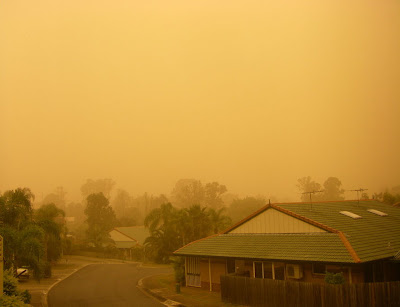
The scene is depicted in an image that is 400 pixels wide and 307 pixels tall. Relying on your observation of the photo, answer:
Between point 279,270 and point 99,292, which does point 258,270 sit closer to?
point 279,270

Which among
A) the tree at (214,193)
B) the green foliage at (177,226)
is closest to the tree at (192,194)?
the tree at (214,193)

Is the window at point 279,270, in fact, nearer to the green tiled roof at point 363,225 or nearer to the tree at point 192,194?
the green tiled roof at point 363,225

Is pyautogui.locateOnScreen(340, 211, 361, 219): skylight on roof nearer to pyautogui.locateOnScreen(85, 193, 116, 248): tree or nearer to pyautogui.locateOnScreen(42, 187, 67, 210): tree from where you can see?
pyautogui.locateOnScreen(85, 193, 116, 248): tree

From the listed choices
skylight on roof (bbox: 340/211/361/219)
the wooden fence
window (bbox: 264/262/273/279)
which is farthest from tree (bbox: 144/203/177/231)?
the wooden fence

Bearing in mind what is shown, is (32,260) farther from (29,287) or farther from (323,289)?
(323,289)

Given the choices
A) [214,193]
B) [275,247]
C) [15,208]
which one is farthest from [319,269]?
[214,193]

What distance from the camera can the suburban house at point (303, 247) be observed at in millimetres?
20078

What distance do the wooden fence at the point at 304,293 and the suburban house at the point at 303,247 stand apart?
1420 mm

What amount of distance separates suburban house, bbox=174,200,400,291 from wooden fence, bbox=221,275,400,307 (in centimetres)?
142

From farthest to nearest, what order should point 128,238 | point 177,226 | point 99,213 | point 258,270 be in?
point 99,213
point 128,238
point 177,226
point 258,270

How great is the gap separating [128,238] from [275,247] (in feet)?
157

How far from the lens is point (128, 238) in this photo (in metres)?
67.1

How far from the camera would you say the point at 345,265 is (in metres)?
18.9

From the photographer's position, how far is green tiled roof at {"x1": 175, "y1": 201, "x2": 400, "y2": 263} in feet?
66.6
